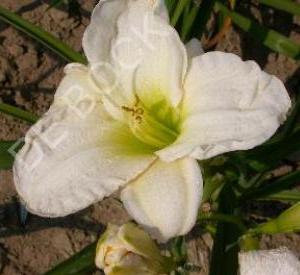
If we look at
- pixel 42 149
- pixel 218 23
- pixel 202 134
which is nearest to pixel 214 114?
pixel 202 134

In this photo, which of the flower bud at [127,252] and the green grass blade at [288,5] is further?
the green grass blade at [288,5]

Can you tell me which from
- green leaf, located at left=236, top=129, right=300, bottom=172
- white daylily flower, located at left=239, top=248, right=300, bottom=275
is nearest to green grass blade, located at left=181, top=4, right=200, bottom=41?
green leaf, located at left=236, top=129, right=300, bottom=172

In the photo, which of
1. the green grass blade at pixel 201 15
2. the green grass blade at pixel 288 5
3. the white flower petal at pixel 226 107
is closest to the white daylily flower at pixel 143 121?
the white flower petal at pixel 226 107

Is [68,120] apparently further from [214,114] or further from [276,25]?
[276,25]

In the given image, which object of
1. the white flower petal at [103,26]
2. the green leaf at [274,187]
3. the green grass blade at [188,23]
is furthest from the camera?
the green grass blade at [188,23]

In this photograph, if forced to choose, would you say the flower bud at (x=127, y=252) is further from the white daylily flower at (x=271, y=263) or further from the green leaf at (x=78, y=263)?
the green leaf at (x=78, y=263)

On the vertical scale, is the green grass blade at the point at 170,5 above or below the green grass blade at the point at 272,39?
above
